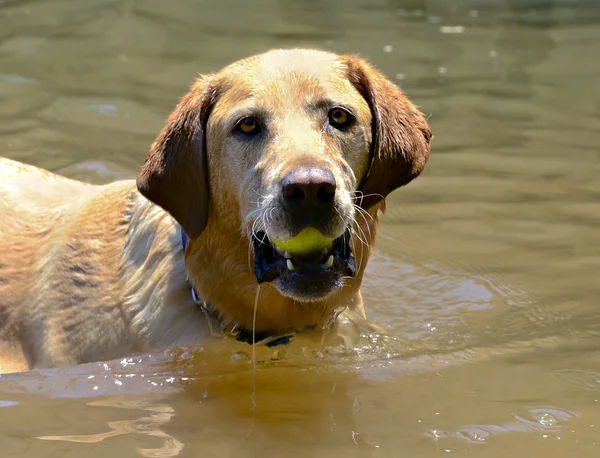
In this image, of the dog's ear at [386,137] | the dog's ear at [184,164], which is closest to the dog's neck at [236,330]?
the dog's ear at [184,164]

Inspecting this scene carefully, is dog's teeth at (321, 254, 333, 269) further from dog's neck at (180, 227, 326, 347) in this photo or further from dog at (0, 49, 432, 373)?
dog's neck at (180, 227, 326, 347)

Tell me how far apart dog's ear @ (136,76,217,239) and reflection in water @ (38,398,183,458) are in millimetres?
802

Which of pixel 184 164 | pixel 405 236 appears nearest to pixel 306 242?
pixel 184 164

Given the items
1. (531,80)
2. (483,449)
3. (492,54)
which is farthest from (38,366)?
(492,54)

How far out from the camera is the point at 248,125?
14.5 ft

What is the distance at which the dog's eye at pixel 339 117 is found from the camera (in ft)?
14.5

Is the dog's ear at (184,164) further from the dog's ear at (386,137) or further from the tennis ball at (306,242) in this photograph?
the dog's ear at (386,137)

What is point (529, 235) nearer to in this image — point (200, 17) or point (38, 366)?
point (38, 366)

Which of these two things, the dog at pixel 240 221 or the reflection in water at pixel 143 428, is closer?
the reflection in water at pixel 143 428

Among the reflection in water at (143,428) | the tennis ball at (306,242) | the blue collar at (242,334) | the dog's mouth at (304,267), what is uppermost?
the tennis ball at (306,242)

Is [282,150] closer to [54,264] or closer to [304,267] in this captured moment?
[304,267]

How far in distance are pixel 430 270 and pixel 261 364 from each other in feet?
6.83

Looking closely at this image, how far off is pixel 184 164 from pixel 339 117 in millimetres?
758

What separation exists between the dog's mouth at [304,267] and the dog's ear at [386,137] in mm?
384
